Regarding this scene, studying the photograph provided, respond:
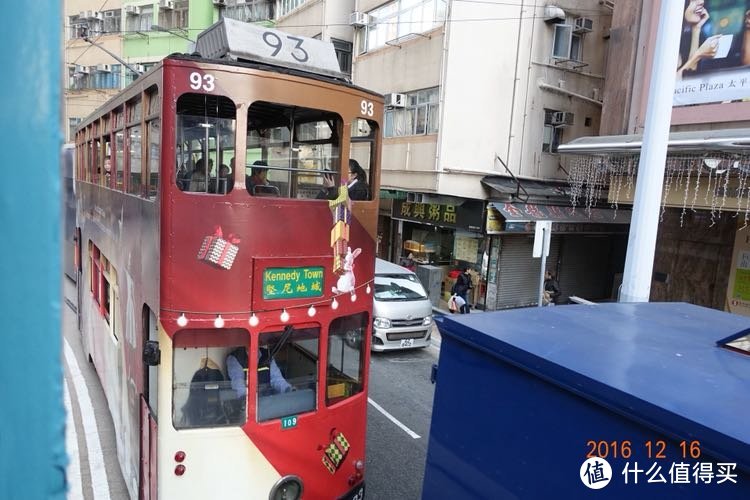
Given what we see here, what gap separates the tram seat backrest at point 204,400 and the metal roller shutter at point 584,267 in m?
14.5

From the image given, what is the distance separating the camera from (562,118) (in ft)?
50.5

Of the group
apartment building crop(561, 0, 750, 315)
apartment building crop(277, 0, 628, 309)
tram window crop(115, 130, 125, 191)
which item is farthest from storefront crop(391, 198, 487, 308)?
tram window crop(115, 130, 125, 191)

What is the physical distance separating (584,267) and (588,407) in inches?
662

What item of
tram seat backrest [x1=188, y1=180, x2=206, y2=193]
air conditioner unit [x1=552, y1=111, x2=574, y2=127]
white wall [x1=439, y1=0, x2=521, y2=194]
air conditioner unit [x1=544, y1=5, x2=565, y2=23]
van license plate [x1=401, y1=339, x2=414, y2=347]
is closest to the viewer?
tram seat backrest [x1=188, y1=180, x2=206, y2=193]

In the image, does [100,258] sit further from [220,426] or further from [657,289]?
[657,289]

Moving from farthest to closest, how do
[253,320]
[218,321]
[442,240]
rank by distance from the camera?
[442,240], [253,320], [218,321]

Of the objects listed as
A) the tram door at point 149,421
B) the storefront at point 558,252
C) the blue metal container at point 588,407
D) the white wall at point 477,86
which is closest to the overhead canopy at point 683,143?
the storefront at point 558,252

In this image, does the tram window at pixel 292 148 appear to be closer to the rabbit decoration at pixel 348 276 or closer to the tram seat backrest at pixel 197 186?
the tram seat backrest at pixel 197 186

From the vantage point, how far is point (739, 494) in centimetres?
184

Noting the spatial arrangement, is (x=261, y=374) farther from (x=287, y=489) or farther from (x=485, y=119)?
(x=485, y=119)

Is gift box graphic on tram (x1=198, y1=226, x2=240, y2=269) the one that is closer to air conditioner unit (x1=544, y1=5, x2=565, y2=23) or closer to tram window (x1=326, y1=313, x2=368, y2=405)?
tram window (x1=326, y1=313, x2=368, y2=405)

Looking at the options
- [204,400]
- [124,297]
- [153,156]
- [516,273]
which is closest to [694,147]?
[516,273]

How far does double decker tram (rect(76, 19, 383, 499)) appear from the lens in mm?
4078

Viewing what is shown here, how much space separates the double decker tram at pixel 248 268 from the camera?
13.4 feet
